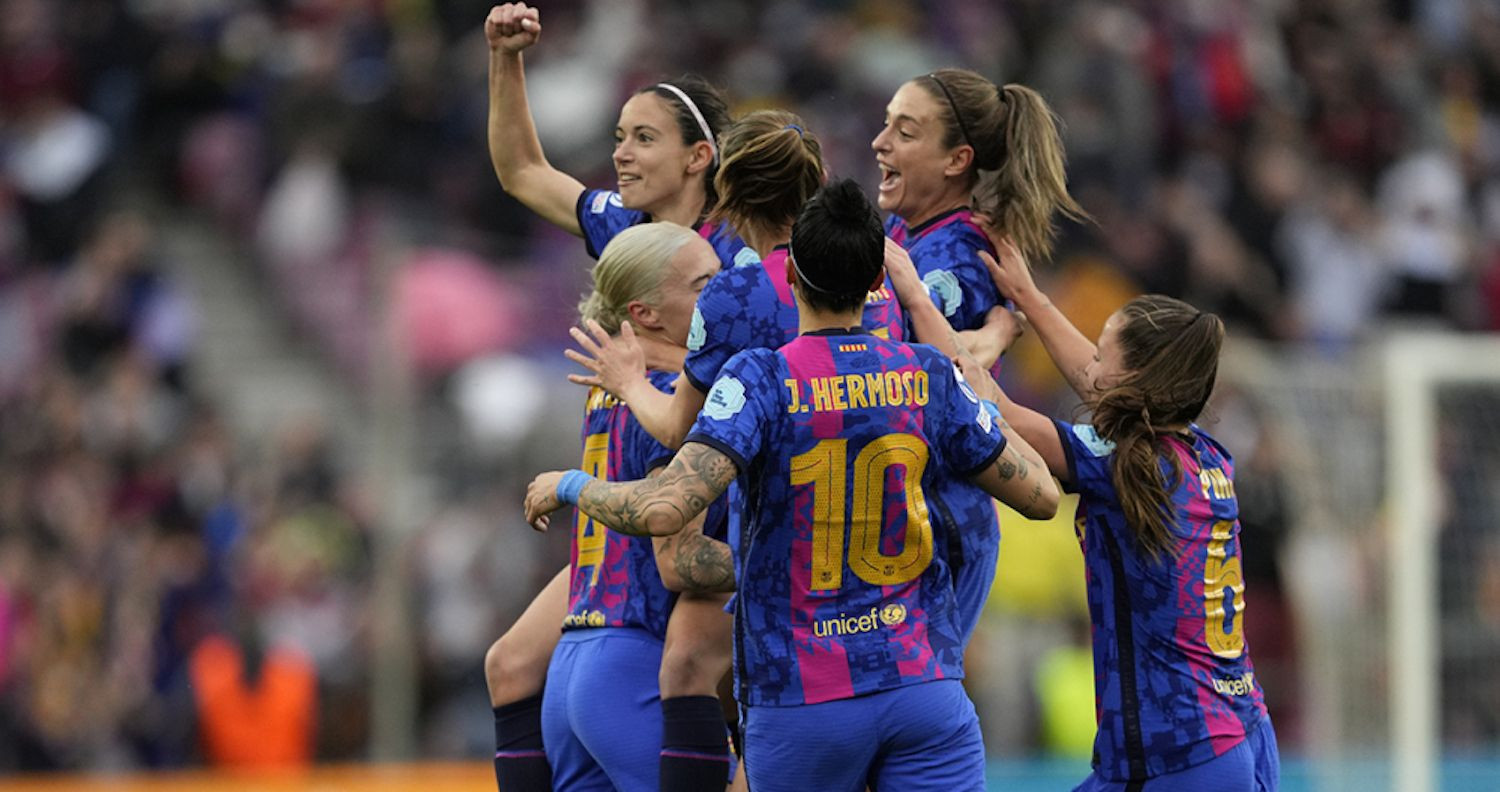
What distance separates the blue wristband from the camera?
5.67 metres

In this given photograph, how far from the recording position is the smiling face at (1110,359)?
596 centimetres

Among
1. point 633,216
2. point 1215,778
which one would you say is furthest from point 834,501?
point 633,216

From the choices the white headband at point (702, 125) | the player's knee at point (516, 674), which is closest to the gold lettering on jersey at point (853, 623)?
the player's knee at point (516, 674)

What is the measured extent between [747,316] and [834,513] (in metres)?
0.64

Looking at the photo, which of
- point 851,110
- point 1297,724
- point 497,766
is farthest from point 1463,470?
point 497,766

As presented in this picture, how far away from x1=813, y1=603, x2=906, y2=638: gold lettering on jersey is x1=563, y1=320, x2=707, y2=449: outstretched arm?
628 millimetres

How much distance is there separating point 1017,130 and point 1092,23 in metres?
11.0

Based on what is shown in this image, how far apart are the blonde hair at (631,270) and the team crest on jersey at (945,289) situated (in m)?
0.66

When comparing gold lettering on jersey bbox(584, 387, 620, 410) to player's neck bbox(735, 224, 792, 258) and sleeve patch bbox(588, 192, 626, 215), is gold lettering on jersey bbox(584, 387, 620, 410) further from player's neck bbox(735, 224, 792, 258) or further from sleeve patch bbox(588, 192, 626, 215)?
sleeve patch bbox(588, 192, 626, 215)

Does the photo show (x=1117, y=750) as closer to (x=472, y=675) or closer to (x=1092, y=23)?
(x=472, y=675)

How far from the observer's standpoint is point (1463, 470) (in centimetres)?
1277

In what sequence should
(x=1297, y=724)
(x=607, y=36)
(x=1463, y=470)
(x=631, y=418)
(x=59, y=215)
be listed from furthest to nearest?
(x=607, y=36)
(x=59, y=215)
(x=1297, y=724)
(x=1463, y=470)
(x=631, y=418)

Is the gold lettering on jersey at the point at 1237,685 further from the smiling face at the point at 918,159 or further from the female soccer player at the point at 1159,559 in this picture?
the smiling face at the point at 918,159

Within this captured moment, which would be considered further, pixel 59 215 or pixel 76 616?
pixel 59 215
